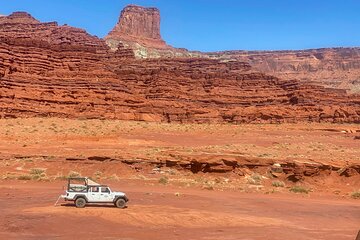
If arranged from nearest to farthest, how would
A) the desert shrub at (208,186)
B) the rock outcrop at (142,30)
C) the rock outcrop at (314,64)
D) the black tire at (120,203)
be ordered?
the black tire at (120,203) → the desert shrub at (208,186) → the rock outcrop at (142,30) → the rock outcrop at (314,64)

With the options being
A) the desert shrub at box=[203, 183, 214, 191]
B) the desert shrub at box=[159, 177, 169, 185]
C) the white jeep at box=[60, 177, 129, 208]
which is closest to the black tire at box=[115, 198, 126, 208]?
the white jeep at box=[60, 177, 129, 208]

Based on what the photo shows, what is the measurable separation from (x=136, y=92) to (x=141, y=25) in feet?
340

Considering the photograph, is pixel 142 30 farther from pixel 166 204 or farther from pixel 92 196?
pixel 92 196

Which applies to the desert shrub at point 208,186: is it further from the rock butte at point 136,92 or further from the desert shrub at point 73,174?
the rock butte at point 136,92

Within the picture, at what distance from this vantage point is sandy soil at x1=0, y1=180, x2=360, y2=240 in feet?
38.9

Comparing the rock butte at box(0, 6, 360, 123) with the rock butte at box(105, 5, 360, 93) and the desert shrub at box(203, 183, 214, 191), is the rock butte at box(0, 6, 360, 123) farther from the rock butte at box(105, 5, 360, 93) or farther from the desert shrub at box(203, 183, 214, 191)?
the rock butte at box(105, 5, 360, 93)

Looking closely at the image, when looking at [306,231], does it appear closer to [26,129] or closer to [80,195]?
[80,195]

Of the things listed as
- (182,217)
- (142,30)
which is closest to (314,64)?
(142,30)

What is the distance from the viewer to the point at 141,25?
17375 cm

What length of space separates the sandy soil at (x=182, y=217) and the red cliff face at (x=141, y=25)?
483 ft

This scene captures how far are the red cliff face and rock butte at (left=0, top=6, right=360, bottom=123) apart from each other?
2612 inches

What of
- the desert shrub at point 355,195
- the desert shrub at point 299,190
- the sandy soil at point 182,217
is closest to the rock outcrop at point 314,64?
the desert shrub at point 299,190

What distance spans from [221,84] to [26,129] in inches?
1812

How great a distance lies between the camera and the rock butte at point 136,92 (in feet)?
209
